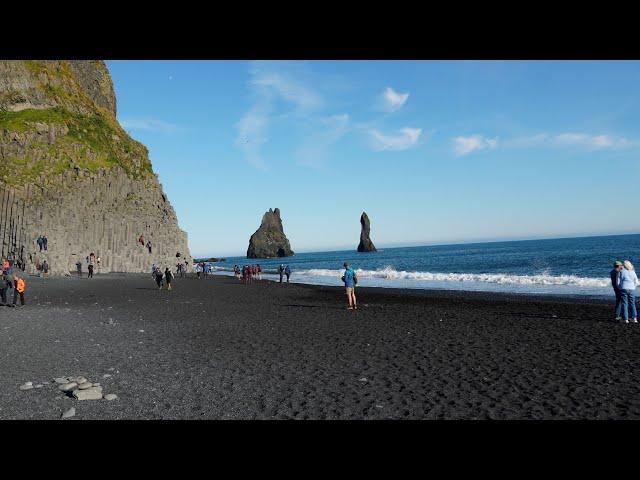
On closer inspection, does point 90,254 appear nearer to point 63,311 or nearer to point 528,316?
point 63,311

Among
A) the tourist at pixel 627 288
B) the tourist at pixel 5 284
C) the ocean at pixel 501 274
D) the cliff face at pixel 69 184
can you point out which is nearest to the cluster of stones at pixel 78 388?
the tourist at pixel 5 284

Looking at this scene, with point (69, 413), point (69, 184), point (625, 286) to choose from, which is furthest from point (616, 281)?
point (69, 184)

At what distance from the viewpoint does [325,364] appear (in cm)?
1080

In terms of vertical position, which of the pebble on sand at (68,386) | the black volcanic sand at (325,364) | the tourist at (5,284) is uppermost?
the tourist at (5,284)

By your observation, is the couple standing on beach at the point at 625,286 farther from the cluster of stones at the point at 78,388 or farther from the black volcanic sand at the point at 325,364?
the cluster of stones at the point at 78,388

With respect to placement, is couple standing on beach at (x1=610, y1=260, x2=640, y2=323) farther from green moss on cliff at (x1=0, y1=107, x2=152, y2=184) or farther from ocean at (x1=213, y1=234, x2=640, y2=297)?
green moss on cliff at (x1=0, y1=107, x2=152, y2=184)

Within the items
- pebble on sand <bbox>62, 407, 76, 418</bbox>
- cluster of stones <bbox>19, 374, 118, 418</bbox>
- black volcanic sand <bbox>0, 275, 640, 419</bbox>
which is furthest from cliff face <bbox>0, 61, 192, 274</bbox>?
pebble on sand <bbox>62, 407, 76, 418</bbox>

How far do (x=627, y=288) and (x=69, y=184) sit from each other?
60224mm

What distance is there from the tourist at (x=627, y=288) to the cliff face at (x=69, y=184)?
48.8 meters

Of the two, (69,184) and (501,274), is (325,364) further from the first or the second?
(501,274)

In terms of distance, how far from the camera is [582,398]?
790 cm

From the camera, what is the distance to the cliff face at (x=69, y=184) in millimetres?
47406
